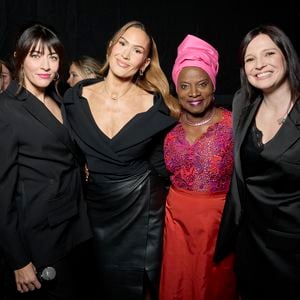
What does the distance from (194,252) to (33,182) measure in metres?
0.83

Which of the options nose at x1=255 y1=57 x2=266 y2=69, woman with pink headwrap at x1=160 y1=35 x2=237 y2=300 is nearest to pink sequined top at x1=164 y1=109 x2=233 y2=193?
woman with pink headwrap at x1=160 y1=35 x2=237 y2=300

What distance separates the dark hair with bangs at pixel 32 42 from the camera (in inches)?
63.7

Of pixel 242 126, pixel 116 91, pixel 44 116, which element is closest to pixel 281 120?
pixel 242 126

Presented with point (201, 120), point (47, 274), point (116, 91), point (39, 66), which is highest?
point (39, 66)

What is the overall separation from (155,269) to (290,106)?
41.1 inches

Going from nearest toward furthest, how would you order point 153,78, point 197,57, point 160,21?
1. point 197,57
2. point 153,78
3. point 160,21

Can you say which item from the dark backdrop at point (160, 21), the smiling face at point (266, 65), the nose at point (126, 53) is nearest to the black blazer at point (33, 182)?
the nose at point (126, 53)

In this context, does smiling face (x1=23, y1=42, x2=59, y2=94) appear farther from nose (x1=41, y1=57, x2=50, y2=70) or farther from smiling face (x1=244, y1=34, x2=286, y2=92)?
smiling face (x1=244, y1=34, x2=286, y2=92)

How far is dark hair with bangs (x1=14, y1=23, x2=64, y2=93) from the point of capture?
5.31 feet

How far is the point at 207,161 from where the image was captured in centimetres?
183

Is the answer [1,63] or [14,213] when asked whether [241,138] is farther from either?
[1,63]

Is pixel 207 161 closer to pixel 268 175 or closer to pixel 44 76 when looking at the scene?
pixel 268 175

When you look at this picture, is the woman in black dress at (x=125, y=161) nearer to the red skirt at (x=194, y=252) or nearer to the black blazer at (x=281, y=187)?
the red skirt at (x=194, y=252)

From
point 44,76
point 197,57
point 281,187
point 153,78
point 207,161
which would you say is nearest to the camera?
point 281,187
